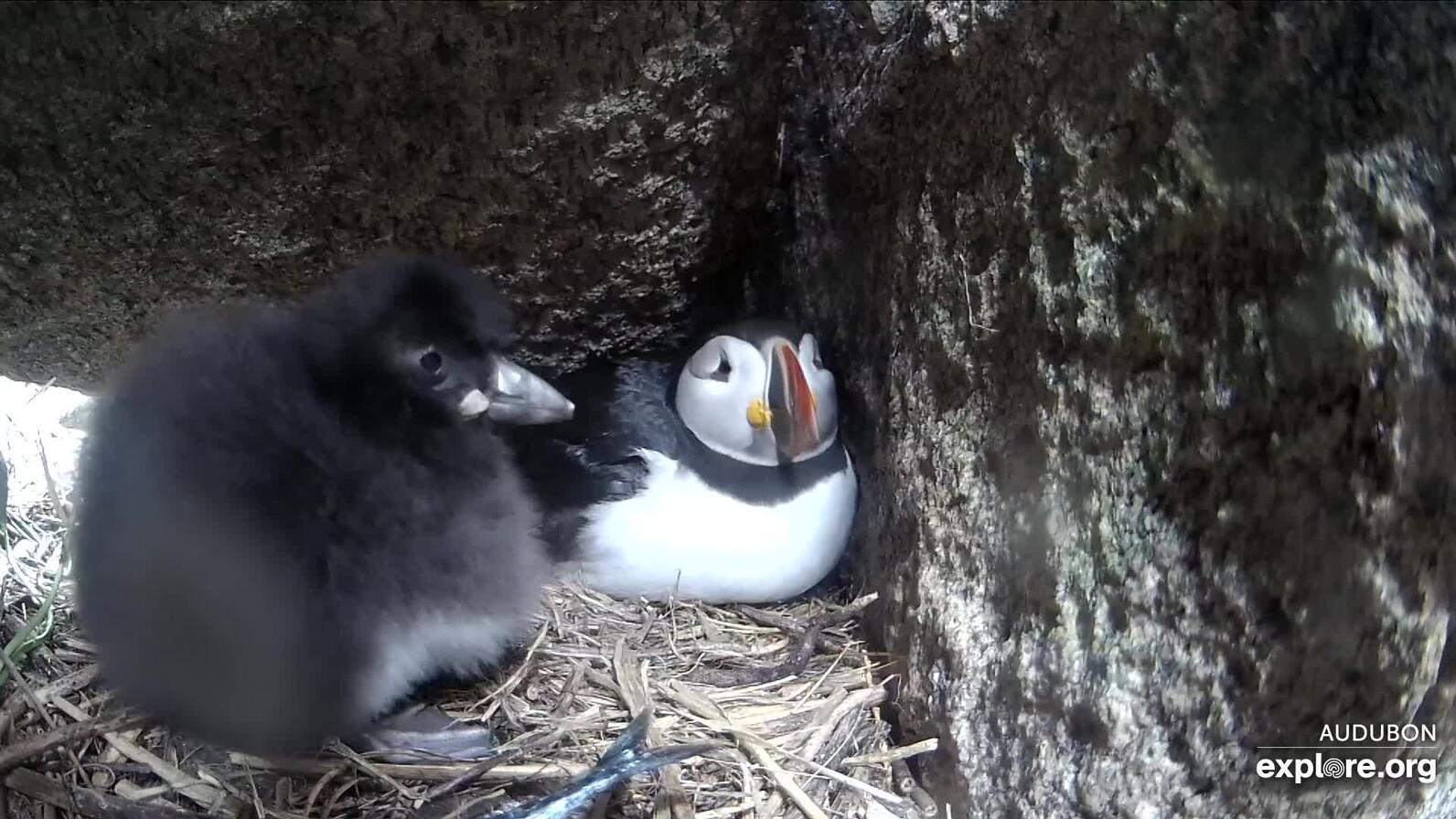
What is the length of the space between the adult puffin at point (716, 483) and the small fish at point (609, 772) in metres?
0.45

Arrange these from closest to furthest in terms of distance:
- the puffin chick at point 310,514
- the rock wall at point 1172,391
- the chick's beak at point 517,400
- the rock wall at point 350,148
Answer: the rock wall at point 1172,391
the puffin chick at point 310,514
the rock wall at point 350,148
the chick's beak at point 517,400

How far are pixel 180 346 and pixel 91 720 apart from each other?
1.70 feet

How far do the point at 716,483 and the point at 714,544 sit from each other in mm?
121

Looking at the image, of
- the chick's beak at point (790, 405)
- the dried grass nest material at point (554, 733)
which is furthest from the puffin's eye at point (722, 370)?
the dried grass nest material at point (554, 733)

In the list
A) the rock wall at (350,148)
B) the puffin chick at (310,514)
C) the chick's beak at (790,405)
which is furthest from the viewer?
the chick's beak at (790,405)

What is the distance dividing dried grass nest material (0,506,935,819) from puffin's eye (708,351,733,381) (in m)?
0.45

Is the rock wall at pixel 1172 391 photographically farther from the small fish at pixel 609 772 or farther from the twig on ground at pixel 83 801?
the twig on ground at pixel 83 801

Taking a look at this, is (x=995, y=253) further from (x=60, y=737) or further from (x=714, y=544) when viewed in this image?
(x=60, y=737)

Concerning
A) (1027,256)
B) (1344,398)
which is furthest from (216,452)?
(1344,398)

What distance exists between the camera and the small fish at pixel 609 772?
119 cm

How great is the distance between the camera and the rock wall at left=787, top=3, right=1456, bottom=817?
Answer: 2.50ft

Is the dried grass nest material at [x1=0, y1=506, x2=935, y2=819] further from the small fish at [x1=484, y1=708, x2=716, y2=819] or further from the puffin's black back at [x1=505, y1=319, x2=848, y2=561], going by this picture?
the puffin's black back at [x1=505, y1=319, x2=848, y2=561]

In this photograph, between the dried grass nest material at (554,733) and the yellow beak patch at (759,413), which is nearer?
the dried grass nest material at (554,733)

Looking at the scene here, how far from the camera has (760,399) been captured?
5.87ft
